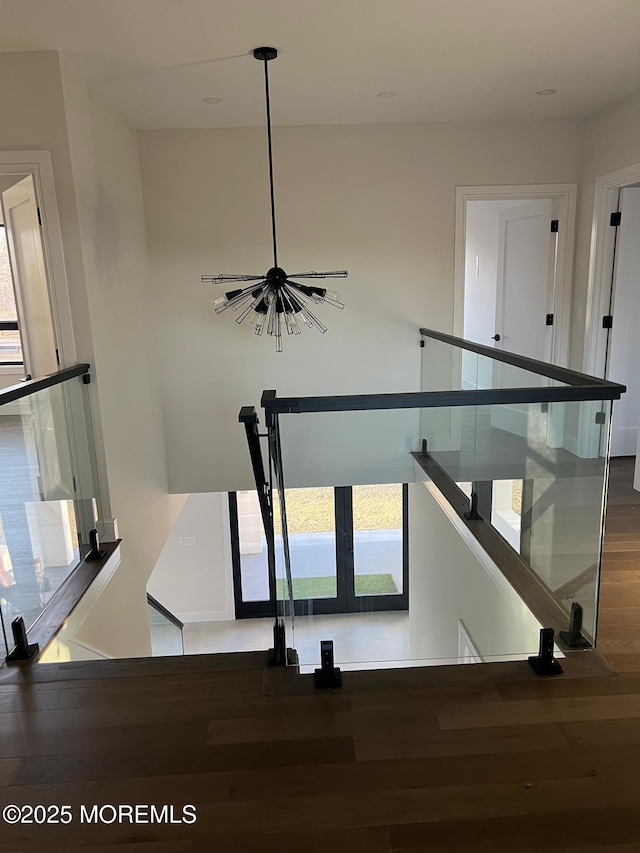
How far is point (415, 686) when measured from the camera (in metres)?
2.31

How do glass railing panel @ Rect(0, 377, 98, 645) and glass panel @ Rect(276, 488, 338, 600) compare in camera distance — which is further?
glass railing panel @ Rect(0, 377, 98, 645)

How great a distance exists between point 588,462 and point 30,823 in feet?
7.65

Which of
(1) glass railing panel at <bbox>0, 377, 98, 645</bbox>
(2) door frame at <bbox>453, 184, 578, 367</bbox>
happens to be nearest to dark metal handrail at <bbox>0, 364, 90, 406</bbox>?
(1) glass railing panel at <bbox>0, 377, 98, 645</bbox>

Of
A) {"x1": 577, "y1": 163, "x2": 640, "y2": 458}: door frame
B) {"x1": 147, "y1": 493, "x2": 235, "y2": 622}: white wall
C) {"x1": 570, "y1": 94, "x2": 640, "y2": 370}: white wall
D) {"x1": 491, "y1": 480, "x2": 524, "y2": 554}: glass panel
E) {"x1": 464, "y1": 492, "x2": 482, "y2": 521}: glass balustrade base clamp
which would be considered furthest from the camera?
{"x1": 147, "y1": 493, "x2": 235, "y2": 622}: white wall

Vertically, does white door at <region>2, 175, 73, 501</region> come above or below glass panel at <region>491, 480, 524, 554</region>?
above

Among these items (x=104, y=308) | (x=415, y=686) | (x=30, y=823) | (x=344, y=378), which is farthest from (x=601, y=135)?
(x=30, y=823)

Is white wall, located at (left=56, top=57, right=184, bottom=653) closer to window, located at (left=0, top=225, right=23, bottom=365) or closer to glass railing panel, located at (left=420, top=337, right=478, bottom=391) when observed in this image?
glass railing panel, located at (left=420, top=337, right=478, bottom=391)

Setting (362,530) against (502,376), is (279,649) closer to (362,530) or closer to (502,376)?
(362,530)

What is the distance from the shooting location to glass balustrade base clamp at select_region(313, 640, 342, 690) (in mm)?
2322

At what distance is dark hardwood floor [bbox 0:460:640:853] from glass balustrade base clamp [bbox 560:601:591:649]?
0.20 feet

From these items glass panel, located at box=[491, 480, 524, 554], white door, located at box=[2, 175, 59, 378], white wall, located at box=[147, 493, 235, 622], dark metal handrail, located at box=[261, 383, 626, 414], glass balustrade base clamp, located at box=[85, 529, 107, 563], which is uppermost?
white door, located at box=[2, 175, 59, 378]

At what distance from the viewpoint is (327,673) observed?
2.35m

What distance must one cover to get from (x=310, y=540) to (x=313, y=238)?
318cm

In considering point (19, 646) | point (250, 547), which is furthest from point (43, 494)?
point (250, 547)
